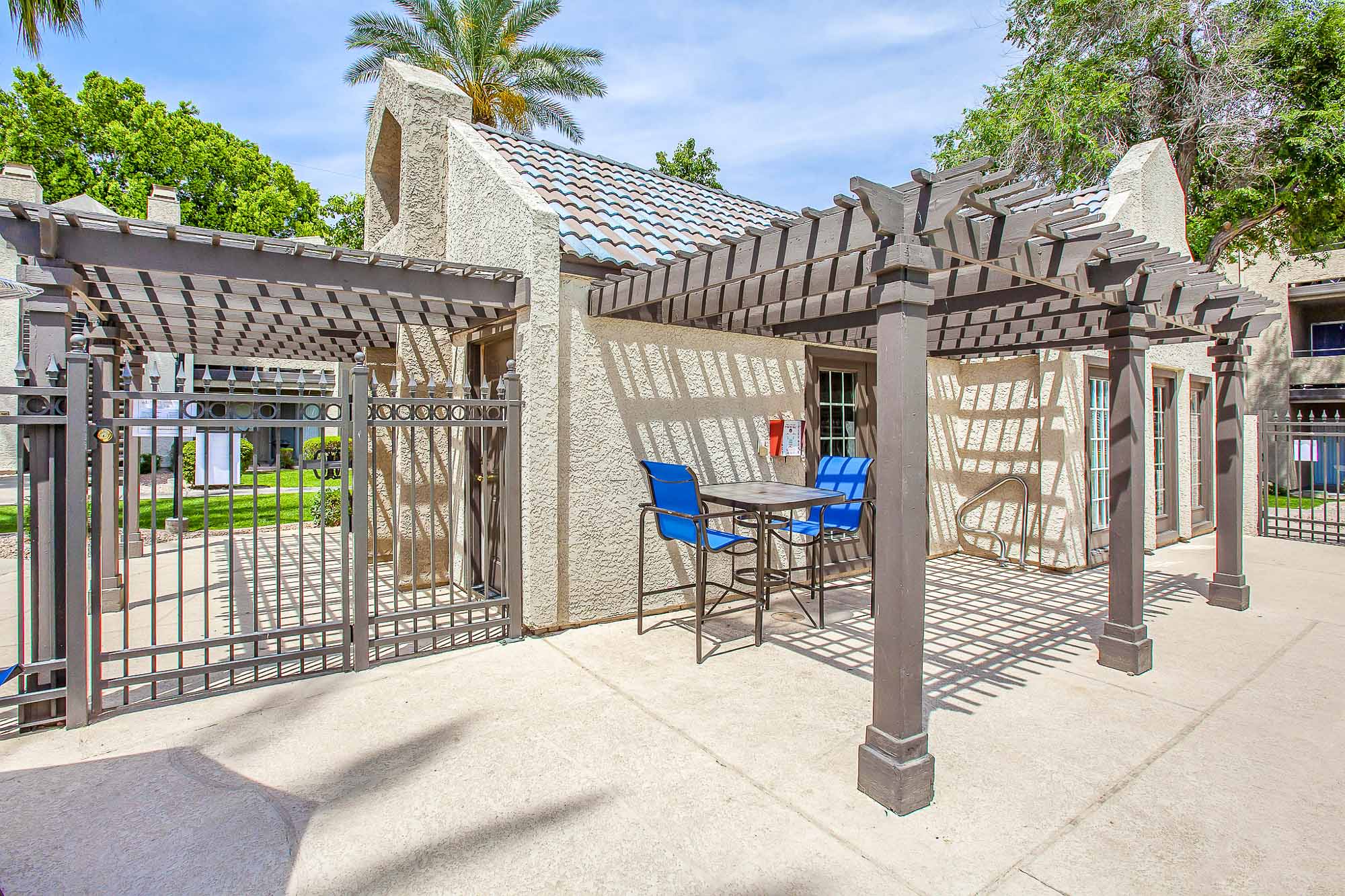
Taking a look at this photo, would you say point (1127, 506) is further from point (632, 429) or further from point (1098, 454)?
point (1098, 454)

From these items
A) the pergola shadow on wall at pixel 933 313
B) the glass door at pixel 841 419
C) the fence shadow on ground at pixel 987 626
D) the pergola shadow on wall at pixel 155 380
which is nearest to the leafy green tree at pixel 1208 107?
the pergola shadow on wall at pixel 933 313

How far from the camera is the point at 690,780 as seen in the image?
3145mm

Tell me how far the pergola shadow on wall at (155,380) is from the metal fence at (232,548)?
2 centimetres

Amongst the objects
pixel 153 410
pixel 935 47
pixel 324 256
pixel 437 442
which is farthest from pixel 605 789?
pixel 935 47

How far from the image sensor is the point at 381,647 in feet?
16.8

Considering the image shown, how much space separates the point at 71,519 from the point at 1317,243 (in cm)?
2114

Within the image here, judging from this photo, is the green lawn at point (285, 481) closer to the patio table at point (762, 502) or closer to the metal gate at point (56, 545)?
the metal gate at point (56, 545)

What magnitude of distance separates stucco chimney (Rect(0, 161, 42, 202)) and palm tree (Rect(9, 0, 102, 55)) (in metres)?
11.3

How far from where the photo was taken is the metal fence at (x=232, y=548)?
358 cm

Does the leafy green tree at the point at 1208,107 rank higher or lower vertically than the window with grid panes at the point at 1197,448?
higher

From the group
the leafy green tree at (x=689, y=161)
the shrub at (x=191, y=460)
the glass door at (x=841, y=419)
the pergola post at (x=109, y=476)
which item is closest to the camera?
the pergola post at (x=109, y=476)

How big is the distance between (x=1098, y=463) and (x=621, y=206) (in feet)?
21.6

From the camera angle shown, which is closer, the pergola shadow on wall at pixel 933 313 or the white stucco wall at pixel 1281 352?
the pergola shadow on wall at pixel 933 313

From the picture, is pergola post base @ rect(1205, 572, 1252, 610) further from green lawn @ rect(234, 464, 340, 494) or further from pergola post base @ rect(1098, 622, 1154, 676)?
green lawn @ rect(234, 464, 340, 494)
